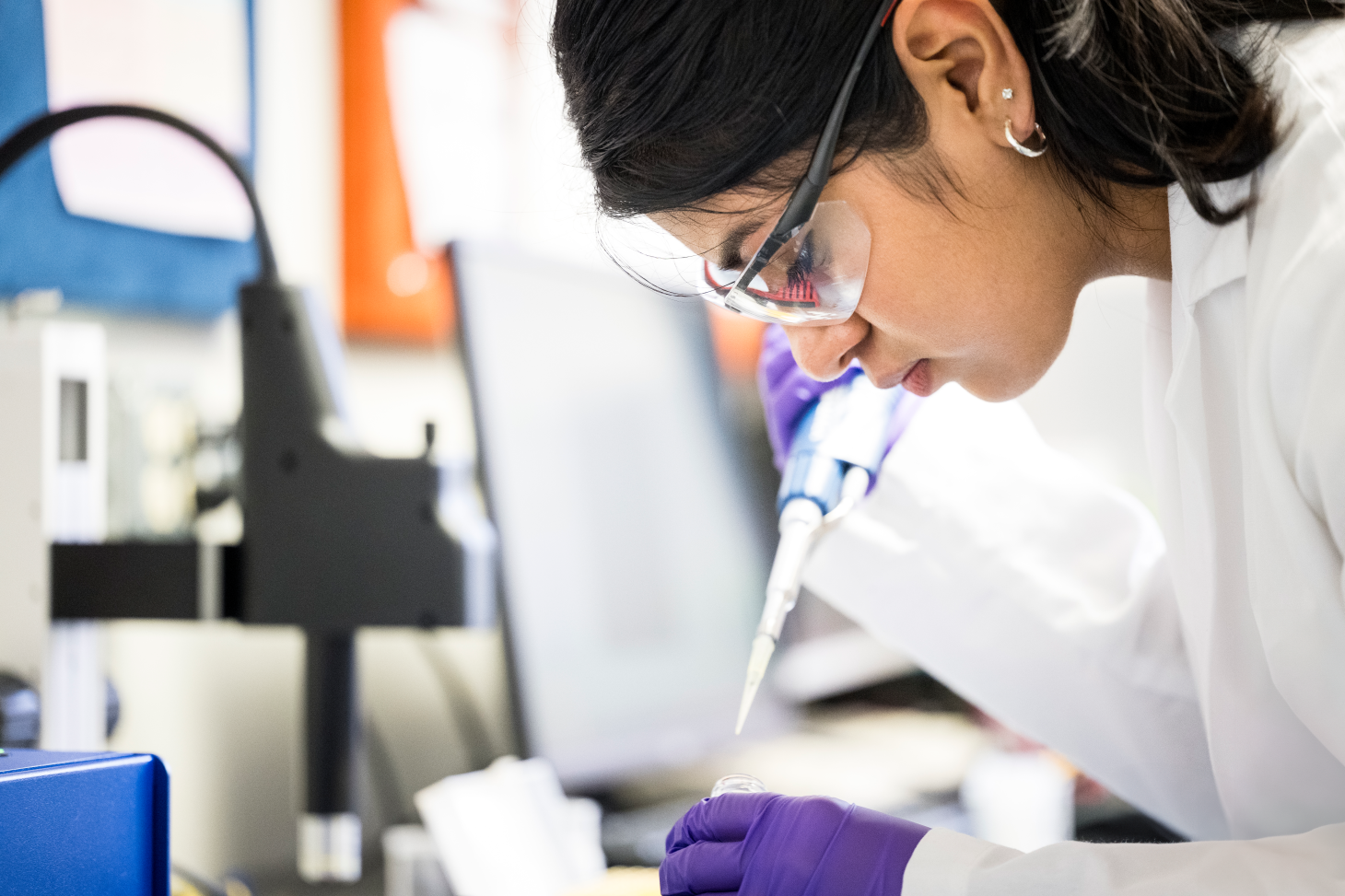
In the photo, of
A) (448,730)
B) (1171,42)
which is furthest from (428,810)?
(1171,42)

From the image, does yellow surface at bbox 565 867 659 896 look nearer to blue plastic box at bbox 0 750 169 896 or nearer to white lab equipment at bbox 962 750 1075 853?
blue plastic box at bbox 0 750 169 896

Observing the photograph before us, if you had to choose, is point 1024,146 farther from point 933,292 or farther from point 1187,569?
point 1187,569

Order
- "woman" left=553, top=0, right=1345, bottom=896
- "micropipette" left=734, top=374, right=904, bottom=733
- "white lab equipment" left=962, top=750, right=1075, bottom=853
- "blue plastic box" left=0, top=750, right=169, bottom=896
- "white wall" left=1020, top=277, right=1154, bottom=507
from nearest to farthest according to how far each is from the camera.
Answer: "blue plastic box" left=0, top=750, right=169, bottom=896 < "woman" left=553, top=0, right=1345, bottom=896 < "micropipette" left=734, top=374, right=904, bottom=733 < "white wall" left=1020, top=277, right=1154, bottom=507 < "white lab equipment" left=962, top=750, right=1075, bottom=853

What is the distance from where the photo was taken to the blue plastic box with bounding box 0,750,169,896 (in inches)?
19.1

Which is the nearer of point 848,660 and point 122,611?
point 122,611

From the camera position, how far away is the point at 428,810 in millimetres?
881

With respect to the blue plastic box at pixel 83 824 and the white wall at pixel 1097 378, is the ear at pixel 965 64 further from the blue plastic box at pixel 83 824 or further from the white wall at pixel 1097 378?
the blue plastic box at pixel 83 824

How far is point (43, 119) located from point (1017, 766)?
4.28 feet

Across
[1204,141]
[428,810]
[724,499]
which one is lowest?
[428,810]

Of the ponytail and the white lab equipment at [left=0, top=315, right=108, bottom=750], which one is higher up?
the ponytail

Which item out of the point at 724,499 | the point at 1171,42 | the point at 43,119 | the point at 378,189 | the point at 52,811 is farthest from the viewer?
the point at 724,499

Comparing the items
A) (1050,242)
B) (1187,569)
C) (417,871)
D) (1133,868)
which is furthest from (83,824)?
(1187,569)

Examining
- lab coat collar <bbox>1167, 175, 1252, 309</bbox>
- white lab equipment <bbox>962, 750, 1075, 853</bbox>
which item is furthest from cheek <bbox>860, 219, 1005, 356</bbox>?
white lab equipment <bbox>962, 750, 1075, 853</bbox>

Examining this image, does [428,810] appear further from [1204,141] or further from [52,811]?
[1204,141]
